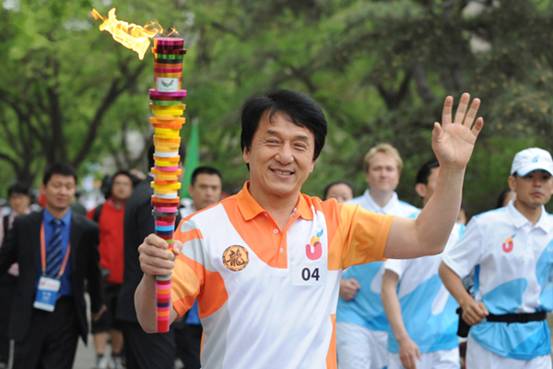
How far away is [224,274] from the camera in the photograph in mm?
3768

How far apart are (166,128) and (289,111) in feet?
2.78

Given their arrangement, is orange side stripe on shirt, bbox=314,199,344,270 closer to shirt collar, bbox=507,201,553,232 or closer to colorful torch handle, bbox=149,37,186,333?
colorful torch handle, bbox=149,37,186,333

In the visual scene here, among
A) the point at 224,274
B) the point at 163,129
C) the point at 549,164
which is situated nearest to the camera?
the point at 163,129

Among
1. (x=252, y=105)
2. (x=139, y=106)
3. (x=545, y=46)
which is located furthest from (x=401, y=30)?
(x=252, y=105)

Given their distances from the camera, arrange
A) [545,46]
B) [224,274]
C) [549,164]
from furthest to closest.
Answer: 1. [545,46]
2. [549,164]
3. [224,274]

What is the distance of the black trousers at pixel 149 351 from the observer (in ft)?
23.4

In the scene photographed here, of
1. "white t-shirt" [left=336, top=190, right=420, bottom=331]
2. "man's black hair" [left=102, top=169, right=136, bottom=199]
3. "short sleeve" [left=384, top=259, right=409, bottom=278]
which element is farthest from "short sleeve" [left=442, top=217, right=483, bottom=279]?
"man's black hair" [left=102, top=169, right=136, bottom=199]

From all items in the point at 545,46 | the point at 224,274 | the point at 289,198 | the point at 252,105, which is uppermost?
the point at 545,46

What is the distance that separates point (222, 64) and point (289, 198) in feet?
56.8

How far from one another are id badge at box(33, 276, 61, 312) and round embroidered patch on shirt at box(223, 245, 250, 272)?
416 cm

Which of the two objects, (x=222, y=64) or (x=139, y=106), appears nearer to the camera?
(x=222, y=64)

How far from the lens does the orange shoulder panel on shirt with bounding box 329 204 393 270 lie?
396 cm

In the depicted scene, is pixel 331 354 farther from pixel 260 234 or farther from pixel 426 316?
pixel 426 316

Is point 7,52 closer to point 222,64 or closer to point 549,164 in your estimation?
point 222,64
